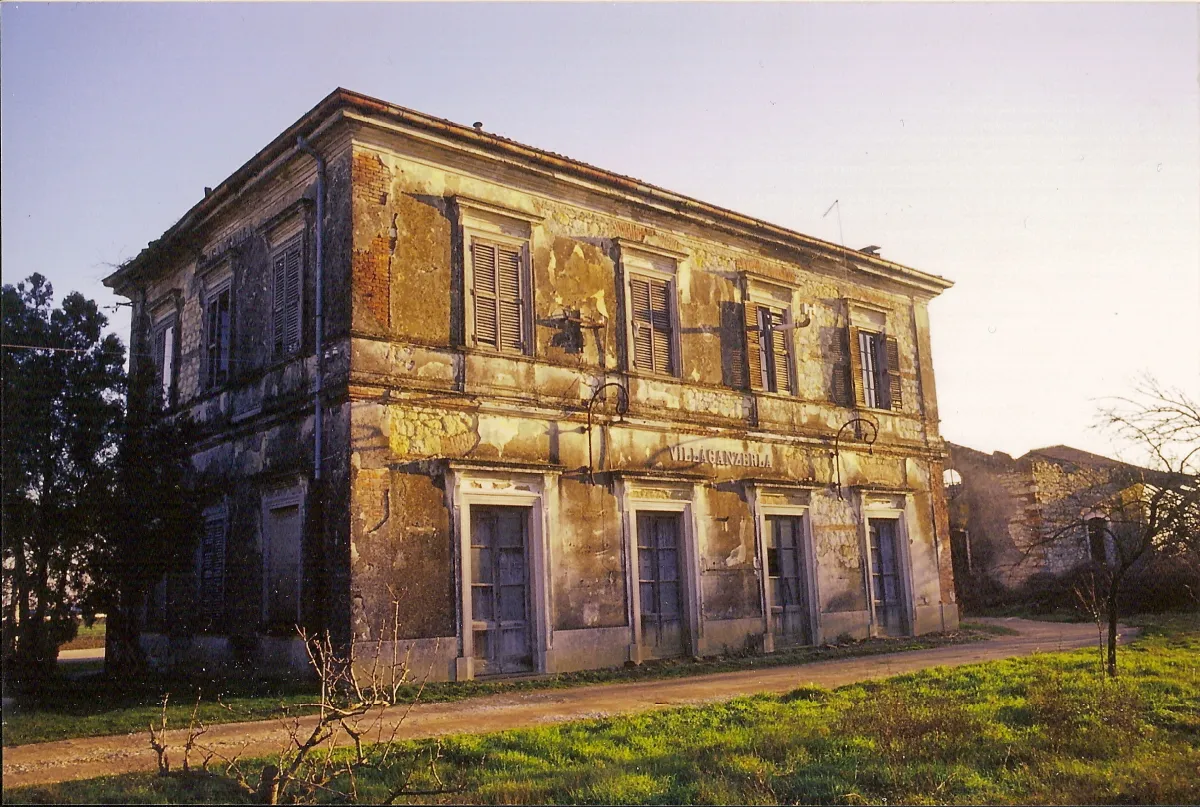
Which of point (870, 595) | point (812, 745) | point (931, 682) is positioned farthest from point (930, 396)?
point (812, 745)

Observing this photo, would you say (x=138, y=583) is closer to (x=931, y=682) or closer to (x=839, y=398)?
(x=931, y=682)

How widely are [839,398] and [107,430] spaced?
12.0m

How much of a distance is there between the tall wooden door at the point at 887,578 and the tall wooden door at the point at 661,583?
4825mm

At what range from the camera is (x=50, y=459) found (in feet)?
39.4

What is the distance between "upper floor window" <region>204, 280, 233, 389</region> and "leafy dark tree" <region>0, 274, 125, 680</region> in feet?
6.40

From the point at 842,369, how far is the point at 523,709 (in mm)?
10421

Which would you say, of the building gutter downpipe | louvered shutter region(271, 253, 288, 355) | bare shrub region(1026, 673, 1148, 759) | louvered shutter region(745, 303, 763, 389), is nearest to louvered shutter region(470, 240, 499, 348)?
the building gutter downpipe

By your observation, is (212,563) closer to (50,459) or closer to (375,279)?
(50,459)

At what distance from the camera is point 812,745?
25.1 feet

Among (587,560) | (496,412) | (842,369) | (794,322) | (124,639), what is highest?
(794,322)

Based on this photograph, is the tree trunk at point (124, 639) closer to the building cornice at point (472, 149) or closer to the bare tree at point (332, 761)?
the bare tree at point (332, 761)

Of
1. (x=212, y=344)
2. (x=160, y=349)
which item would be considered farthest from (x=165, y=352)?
(x=212, y=344)

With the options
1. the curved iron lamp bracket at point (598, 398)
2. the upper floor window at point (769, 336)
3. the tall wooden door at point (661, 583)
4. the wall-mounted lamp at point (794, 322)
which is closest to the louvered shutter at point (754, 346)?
the upper floor window at point (769, 336)

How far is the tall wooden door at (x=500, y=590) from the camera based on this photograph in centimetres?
1256
